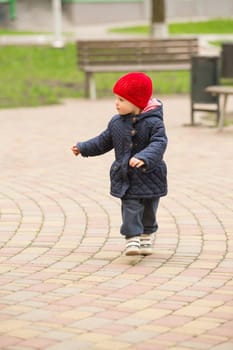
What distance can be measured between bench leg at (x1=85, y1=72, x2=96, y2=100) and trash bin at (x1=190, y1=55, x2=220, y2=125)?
4.23 m

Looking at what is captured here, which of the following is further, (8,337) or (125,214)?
(125,214)

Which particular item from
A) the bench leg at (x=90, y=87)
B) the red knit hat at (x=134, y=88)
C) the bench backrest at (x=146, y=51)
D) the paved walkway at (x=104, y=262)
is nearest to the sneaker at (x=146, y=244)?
the paved walkway at (x=104, y=262)

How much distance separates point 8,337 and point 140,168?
187 centimetres

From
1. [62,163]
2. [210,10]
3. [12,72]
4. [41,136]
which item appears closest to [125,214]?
[62,163]

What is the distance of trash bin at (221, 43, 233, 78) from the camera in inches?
800

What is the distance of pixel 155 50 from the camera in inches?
806

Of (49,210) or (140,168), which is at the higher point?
(140,168)

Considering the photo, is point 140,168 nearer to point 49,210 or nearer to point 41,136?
point 49,210

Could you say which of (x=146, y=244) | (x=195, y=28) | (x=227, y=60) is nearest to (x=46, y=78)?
(x=227, y=60)

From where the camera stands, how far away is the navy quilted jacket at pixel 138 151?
6703 mm

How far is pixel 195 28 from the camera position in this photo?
38.0 meters

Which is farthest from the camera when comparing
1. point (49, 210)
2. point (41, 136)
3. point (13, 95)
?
point (13, 95)

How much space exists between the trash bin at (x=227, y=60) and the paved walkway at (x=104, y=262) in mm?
8652

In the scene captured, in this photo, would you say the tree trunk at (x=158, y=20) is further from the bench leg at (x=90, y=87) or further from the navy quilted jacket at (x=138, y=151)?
the navy quilted jacket at (x=138, y=151)
